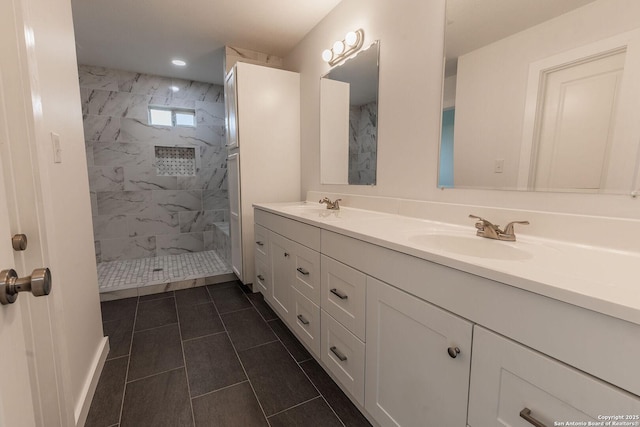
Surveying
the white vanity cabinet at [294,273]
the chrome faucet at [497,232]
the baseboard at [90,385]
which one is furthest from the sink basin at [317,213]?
the baseboard at [90,385]

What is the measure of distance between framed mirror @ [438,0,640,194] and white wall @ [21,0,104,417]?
5.32ft

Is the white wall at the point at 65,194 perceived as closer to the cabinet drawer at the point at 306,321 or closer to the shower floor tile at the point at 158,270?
the cabinet drawer at the point at 306,321

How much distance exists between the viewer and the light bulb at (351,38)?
1.90 m

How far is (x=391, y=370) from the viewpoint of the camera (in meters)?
1.04

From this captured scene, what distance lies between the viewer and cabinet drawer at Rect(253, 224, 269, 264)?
219 cm

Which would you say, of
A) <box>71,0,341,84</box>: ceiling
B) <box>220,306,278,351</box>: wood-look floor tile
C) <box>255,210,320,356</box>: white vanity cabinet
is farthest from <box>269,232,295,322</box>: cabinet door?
<box>71,0,341,84</box>: ceiling

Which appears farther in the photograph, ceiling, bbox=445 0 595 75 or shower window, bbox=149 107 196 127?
shower window, bbox=149 107 196 127

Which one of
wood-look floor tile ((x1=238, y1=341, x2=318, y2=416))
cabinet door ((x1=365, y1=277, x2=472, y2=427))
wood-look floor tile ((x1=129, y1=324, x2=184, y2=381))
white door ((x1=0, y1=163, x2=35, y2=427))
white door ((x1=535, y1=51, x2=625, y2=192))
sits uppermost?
white door ((x1=535, y1=51, x2=625, y2=192))

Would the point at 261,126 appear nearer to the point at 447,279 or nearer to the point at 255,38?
the point at 255,38

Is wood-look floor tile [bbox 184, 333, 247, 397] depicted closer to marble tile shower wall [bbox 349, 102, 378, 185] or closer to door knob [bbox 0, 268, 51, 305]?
door knob [bbox 0, 268, 51, 305]

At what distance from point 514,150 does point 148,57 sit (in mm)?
3604

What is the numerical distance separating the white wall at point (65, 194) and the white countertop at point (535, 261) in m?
1.09

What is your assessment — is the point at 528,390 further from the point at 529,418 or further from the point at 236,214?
the point at 236,214

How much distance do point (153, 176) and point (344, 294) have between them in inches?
140
